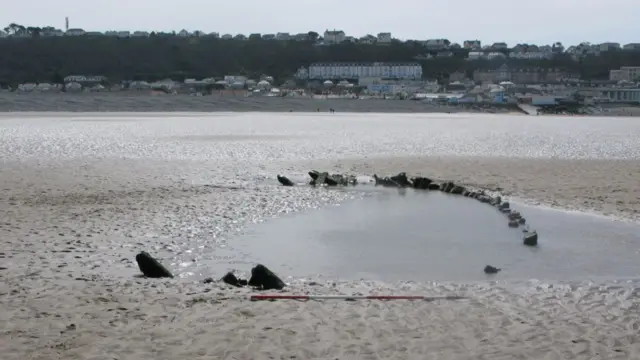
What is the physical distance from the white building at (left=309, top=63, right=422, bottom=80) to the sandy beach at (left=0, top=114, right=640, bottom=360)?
403 ft

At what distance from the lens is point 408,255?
1085cm

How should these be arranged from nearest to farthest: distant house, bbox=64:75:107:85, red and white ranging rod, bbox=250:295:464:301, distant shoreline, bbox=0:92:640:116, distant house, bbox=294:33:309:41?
1. red and white ranging rod, bbox=250:295:464:301
2. distant shoreline, bbox=0:92:640:116
3. distant house, bbox=64:75:107:85
4. distant house, bbox=294:33:309:41

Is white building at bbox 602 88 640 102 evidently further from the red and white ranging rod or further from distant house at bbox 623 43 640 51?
the red and white ranging rod

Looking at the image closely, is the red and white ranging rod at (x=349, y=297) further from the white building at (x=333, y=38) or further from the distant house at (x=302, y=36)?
the distant house at (x=302, y=36)

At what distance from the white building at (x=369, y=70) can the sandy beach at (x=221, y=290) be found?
4830 inches

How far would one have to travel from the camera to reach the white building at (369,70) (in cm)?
14425

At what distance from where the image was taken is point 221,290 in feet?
26.7

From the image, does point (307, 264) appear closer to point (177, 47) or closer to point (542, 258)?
point (542, 258)

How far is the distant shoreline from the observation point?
74000mm

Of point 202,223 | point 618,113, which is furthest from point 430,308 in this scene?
point 618,113

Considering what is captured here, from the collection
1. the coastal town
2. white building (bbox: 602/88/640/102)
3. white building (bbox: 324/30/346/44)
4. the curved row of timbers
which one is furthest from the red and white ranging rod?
white building (bbox: 324/30/346/44)

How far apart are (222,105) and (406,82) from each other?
58.3m

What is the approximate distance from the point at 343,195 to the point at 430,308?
32.7 feet

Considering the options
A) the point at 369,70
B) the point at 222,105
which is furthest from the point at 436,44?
the point at 222,105
